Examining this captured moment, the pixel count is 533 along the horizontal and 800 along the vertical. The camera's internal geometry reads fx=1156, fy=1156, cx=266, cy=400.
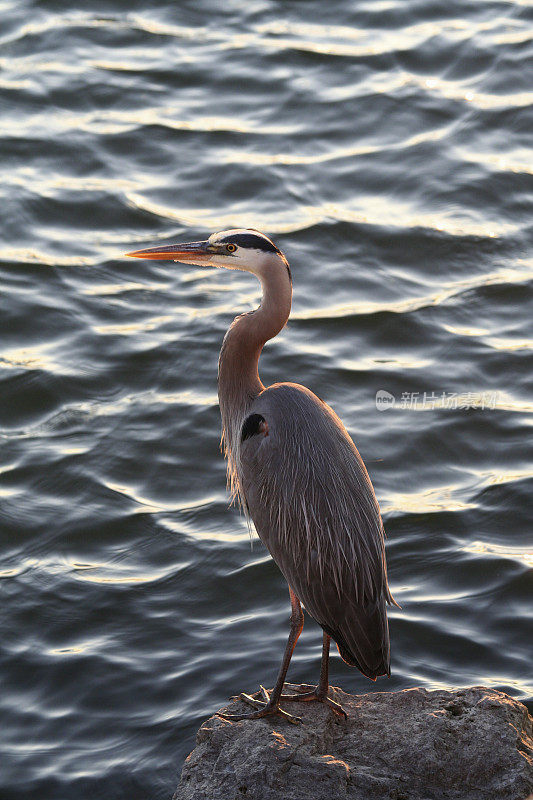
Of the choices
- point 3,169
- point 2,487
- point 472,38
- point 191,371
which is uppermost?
point 472,38

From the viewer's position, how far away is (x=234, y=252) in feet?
19.5

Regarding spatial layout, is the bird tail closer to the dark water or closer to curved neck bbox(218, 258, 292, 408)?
the dark water

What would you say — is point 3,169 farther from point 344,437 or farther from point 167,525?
point 344,437

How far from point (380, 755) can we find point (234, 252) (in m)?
2.56

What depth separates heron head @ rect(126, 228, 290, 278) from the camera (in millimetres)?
5824

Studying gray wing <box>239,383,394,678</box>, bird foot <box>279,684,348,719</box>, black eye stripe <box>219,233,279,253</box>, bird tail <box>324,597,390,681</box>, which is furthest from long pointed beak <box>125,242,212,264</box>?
bird foot <box>279,684,348,719</box>

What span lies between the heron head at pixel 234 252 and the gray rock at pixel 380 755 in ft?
7.33

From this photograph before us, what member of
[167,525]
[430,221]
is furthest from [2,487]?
[430,221]

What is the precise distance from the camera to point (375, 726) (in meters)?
5.24

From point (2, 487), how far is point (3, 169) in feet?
15.9

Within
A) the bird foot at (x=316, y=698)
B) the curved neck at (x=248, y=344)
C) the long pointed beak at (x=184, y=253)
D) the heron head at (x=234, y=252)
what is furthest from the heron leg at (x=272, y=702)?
the long pointed beak at (x=184, y=253)

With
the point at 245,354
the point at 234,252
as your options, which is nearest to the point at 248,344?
the point at 245,354

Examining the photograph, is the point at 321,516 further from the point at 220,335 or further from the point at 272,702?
the point at 220,335

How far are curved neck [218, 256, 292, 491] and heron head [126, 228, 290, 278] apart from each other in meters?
0.09
